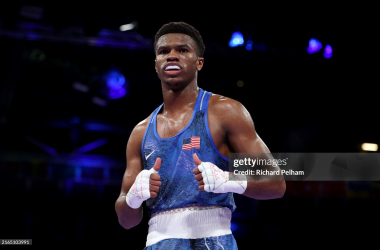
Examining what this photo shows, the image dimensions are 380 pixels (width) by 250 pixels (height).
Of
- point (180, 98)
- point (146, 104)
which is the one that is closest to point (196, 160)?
point (180, 98)

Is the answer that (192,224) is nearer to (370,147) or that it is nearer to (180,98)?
(180,98)

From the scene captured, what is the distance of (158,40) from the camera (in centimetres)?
232

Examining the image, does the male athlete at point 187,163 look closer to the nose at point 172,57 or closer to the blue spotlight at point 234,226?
the nose at point 172,57

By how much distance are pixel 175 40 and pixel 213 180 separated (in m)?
0.84

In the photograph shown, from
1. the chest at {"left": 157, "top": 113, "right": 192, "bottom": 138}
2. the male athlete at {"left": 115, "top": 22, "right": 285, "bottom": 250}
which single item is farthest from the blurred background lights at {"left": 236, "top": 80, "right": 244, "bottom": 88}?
the chest at {"left": 157, "top": 113, "right": 192, "bottom": 138}

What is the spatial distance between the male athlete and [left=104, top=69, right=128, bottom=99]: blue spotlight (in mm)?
4134

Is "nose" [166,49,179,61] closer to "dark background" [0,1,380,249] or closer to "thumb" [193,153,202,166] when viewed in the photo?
"thumb" [193,153,202,166]

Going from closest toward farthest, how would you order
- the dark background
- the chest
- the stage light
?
the chest < the stage light < the dark background

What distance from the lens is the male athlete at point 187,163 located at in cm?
192

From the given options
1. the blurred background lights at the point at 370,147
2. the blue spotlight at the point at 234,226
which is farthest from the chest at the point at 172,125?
the blurred background lights at the point at 370,147

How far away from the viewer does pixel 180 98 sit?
7.41ft

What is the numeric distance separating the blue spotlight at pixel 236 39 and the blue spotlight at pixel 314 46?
826 mm

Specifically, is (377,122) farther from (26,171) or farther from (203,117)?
(26,171)

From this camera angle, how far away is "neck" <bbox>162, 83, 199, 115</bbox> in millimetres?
2240
